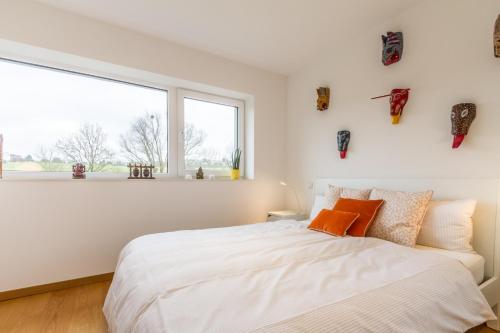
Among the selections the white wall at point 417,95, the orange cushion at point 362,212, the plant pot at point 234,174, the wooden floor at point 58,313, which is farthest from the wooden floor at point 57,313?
the white wall at point 417,95

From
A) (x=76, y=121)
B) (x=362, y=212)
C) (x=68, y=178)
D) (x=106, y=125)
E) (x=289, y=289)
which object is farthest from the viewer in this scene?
(x=106, y=125)

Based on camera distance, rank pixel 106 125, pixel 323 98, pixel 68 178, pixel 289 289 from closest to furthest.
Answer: pixel 289 289 → pixel 68 178 → pixel 106 125 → pixel 323 98

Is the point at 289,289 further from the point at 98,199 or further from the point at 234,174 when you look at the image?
the point at 234,174

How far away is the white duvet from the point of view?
0.87 m

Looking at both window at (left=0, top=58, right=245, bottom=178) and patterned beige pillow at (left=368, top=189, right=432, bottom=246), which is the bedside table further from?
patterned beige pillow at (left=368, top=189, right=432, bottom=246)

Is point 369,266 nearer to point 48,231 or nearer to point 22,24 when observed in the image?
point 48,231

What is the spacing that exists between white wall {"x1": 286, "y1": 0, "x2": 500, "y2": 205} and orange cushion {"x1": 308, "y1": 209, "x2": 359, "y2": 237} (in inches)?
27.7

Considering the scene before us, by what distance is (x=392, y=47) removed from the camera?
2.22 metres

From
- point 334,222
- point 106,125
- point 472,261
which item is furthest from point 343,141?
point 106,125

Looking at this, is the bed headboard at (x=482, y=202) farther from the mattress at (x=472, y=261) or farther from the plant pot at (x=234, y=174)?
the plant pot at (x=234, y=174)

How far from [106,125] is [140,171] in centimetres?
57

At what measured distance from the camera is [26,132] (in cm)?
223

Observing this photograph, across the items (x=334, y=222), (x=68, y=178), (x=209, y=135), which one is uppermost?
(x=209, y=135)

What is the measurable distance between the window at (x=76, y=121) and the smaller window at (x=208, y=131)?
235 mm
